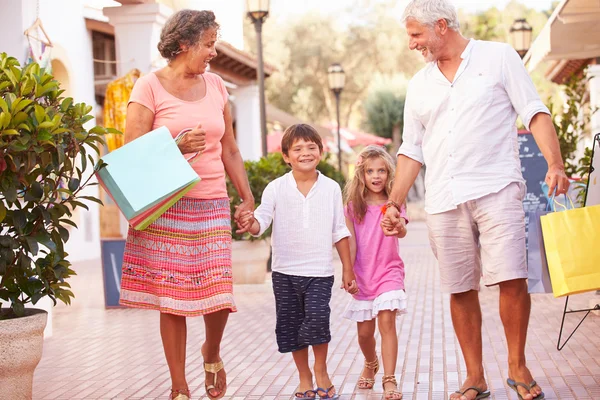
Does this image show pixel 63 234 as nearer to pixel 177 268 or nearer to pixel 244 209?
pixel 177 268

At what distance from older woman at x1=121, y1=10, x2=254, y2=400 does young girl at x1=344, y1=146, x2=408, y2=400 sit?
0.99m

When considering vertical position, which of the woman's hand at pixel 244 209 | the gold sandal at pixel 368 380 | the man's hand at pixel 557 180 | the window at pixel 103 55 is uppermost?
the window at pixel 103 55

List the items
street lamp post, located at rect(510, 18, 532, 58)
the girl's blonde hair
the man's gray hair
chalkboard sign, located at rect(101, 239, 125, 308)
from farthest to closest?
street lamp post, located at rect(510, 18, 532, 58), chalkboard sign, located at rect(101, 239, 125, 308), the girl's blonde hair, the man's gray hair

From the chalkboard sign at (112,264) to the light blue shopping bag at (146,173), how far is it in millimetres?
5391

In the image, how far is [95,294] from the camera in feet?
37.1

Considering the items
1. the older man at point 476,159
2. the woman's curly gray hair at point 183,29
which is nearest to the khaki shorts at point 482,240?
the older man at point 476,159

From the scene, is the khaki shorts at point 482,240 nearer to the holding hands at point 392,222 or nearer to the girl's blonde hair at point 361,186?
the holding hands at point 392,222

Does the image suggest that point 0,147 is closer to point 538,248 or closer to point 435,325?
point 538,248

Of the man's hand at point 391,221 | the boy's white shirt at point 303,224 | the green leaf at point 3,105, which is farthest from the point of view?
the boy's white shirt at point 303,224

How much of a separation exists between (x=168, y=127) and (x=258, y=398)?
5.27ft

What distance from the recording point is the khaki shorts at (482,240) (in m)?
4.62

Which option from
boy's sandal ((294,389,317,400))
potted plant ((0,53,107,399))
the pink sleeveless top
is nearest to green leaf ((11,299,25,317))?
potted plant ((0,53,107,399))

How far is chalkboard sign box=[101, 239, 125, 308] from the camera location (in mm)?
9656

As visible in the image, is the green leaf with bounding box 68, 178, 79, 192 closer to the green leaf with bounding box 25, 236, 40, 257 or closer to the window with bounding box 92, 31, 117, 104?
the green leaf with bounding box 25, 236, 40, 257
